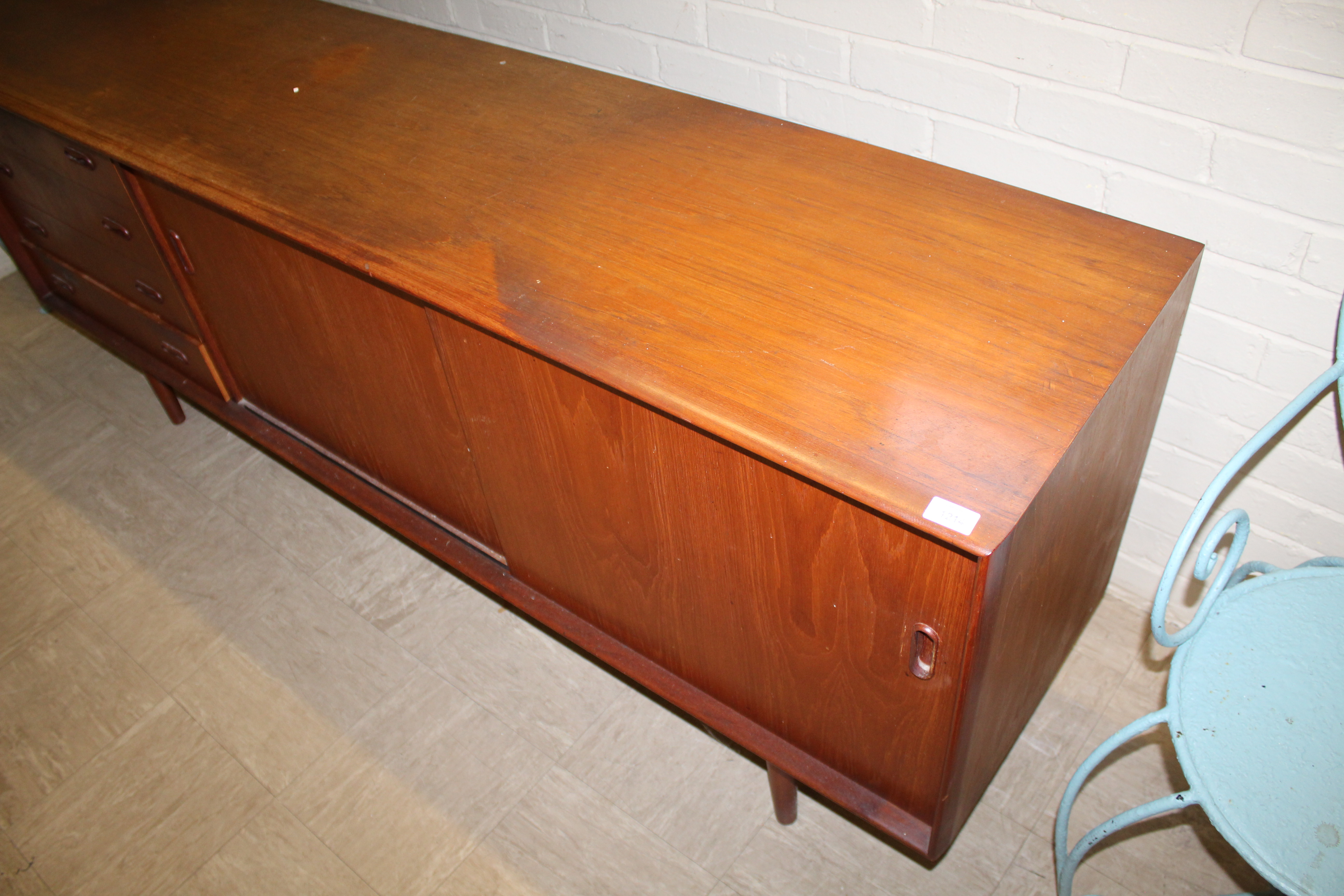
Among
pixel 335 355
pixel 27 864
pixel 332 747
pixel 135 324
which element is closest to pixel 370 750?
pixel 332 747

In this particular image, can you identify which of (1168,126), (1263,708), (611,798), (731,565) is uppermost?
(1168,126)

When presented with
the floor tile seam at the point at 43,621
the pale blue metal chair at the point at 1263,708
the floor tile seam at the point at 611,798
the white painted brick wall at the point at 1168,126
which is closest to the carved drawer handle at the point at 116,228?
the floor tile seam at the point at 43,621

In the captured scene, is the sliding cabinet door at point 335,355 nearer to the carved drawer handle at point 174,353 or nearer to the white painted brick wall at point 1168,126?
the carved drawer handle at point 174,353

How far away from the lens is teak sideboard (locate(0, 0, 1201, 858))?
3.10ft

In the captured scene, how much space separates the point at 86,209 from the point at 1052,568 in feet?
5.32

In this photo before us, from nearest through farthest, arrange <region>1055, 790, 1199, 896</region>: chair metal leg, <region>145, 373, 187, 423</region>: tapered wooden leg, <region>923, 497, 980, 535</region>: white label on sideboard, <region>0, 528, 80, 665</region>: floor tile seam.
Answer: <region>923, 497, 980, 535</region>: white label on sideboard → <region>1055, 790, 1199, 896</region>: chair metal leg → <region>0, 528, 80, 665</region>: floor tile seam → <region>145, 373, 187, 423</region>: tapered wooden leg

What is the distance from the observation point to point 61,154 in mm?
1603

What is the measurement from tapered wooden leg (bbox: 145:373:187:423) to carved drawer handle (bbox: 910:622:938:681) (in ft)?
5.61

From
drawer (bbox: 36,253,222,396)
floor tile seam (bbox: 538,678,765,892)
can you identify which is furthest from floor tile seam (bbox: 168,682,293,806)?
drawer (bbox: 36,253,222,396)

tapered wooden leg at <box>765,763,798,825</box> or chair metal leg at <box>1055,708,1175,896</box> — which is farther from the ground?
chair metal leg at <box>1055,708,1175,896</box>

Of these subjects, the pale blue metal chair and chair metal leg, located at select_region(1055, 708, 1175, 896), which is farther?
chair metal leg, located at select_region(1055, 708, 1175, 896)

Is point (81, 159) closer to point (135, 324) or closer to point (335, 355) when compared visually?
point (135, 324)

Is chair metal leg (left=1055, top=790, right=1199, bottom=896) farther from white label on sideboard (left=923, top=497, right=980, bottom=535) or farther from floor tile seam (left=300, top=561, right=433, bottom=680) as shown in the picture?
floor tile seam (left=300, top=561, right=433, bottom=680)

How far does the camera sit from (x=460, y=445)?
1.35 metres
